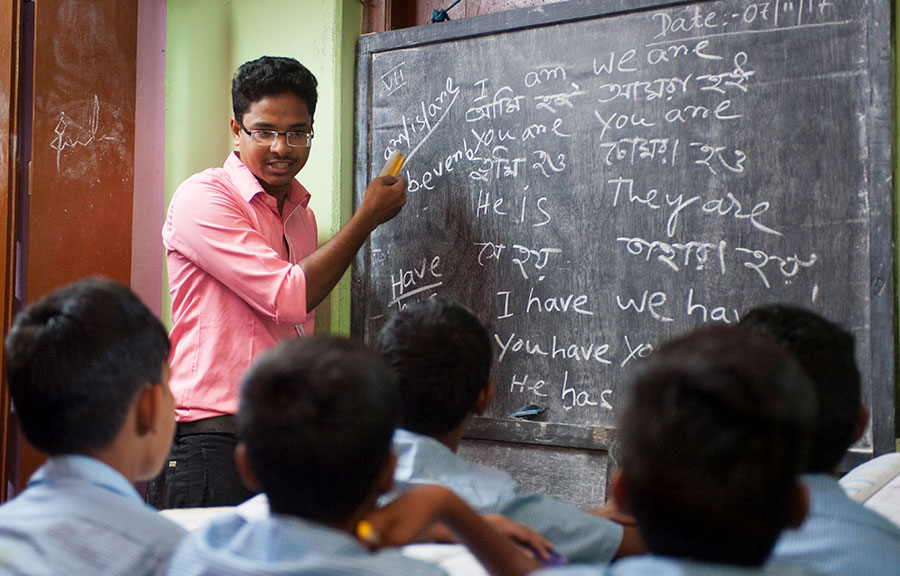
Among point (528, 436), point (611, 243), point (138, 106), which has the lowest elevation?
point (528, 436)

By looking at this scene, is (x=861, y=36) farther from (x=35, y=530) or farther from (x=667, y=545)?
(x=35, y=530)

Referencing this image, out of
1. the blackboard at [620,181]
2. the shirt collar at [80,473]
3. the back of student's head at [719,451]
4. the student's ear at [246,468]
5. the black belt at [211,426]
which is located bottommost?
the black belt at [211,426]

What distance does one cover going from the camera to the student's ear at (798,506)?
0.73 meters

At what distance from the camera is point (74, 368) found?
1066mm

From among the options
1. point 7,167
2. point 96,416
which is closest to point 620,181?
point 96,416

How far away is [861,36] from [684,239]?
2.00 feet

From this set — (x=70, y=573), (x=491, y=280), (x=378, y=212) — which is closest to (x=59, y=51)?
(x=378, y=212)

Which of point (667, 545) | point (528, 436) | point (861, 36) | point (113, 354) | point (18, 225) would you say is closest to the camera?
point (667, 545)

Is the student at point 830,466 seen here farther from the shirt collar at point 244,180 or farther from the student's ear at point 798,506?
the shirt collar at point 244,180

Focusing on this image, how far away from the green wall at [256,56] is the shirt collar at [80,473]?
1550mm

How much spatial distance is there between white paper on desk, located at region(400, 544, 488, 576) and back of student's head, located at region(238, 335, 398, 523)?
27cm

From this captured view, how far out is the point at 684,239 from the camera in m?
2.12

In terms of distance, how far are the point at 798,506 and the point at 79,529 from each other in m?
0.73

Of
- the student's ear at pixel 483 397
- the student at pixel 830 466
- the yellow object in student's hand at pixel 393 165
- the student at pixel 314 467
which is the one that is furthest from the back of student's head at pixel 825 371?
the yellow object in student's hand at pixel 393 165
